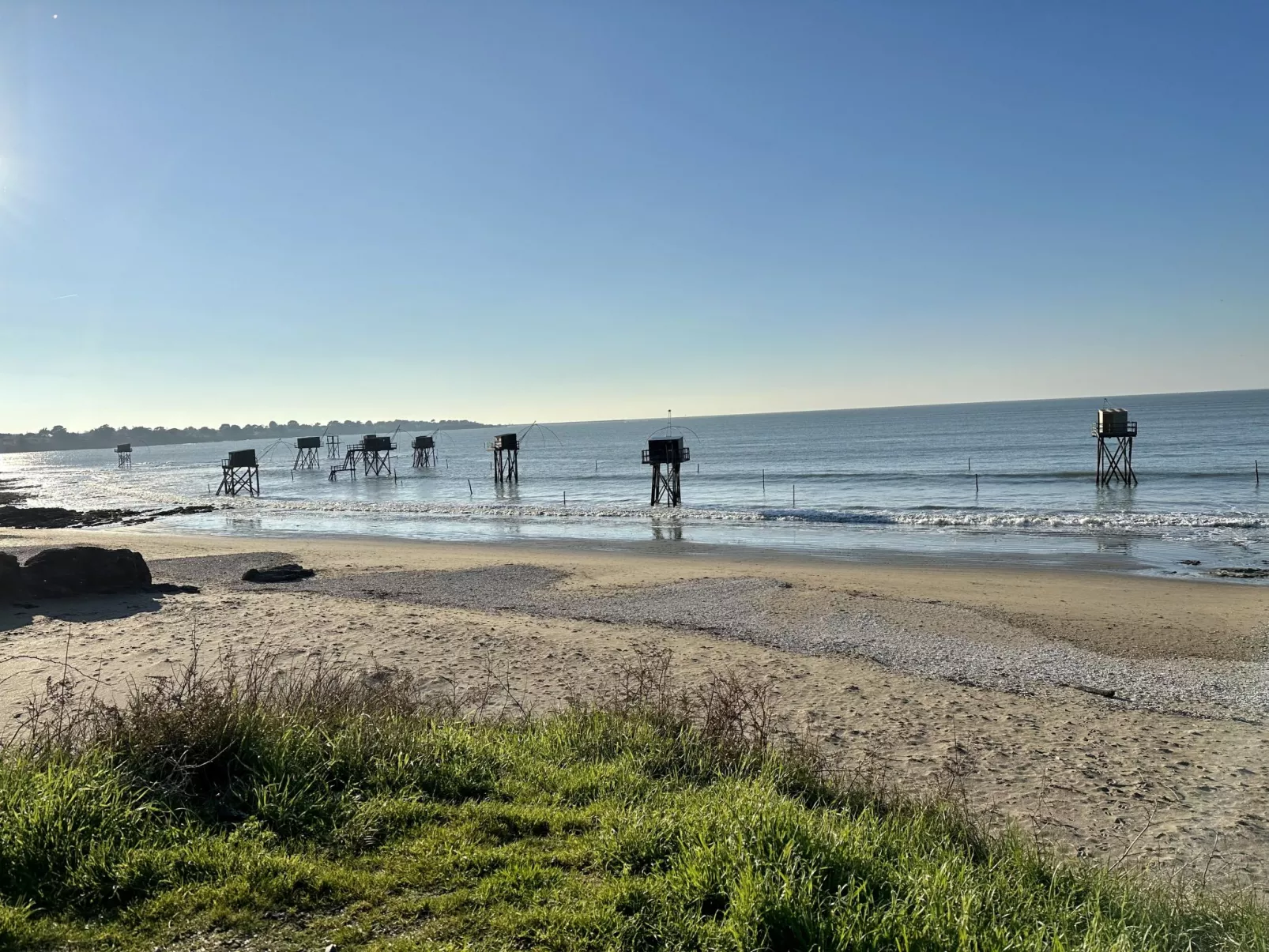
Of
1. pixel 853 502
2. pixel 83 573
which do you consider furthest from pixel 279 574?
pixel 853 502

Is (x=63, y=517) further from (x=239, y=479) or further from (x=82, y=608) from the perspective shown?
(x=82, y=608)

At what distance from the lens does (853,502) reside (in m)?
39.9

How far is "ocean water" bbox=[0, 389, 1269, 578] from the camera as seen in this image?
24953 millimetres

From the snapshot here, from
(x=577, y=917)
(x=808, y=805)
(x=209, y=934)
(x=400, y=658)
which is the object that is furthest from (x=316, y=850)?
(x=400, y=658)

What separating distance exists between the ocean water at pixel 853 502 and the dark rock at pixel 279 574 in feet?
34.3

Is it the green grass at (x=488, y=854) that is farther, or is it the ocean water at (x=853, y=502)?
the ocean water at (x=853, y=502)

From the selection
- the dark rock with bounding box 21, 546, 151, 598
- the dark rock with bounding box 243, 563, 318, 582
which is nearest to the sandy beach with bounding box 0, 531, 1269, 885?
the dark rock with bounding box 243, 563, 318, 582

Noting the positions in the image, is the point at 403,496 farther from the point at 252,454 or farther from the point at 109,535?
the point at 109,535

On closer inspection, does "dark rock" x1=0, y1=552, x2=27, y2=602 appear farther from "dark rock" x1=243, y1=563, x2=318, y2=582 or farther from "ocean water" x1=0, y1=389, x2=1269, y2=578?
"ocean water" x1=0, y1=389, x2=1269, y2=578

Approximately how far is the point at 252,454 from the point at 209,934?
190ft

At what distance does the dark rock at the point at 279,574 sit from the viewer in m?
18.6

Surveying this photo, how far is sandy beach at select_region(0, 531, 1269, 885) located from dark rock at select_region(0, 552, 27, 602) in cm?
100

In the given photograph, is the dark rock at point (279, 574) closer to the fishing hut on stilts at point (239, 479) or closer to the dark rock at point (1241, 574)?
the dark rock at point (1241, 574)

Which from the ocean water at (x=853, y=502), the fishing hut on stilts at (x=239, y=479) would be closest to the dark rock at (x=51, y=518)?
the ocean water at (x=853, y=502)
